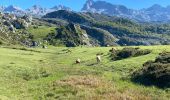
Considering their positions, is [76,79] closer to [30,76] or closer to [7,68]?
[30,76]

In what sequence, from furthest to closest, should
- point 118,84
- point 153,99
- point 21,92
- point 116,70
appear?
1. point 116,70
2. point 118,84
3. point 21,92
4. point 153,99

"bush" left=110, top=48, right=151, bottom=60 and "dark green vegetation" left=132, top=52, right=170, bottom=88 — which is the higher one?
"bush" left=110, top=48, right=151, bottom=60

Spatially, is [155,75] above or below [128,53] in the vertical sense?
below

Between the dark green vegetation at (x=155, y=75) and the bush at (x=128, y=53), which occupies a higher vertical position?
the bush at (x=128, y=53)

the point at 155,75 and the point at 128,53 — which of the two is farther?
the point at 128,53

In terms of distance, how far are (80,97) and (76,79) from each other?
356 inches

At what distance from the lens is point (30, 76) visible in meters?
49.8

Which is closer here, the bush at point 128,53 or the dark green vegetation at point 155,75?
the dark green vegetation at point 155,75

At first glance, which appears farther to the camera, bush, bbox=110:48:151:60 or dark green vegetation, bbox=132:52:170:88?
bush, bbox=110:48:151:60

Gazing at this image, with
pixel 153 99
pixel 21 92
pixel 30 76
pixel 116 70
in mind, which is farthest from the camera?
pixel 116 70

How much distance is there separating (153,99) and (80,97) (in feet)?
20.9

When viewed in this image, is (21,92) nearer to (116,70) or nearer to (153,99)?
(153,99)

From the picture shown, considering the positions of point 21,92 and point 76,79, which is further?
point 76,79

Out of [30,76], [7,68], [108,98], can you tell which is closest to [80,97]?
[108,98]
